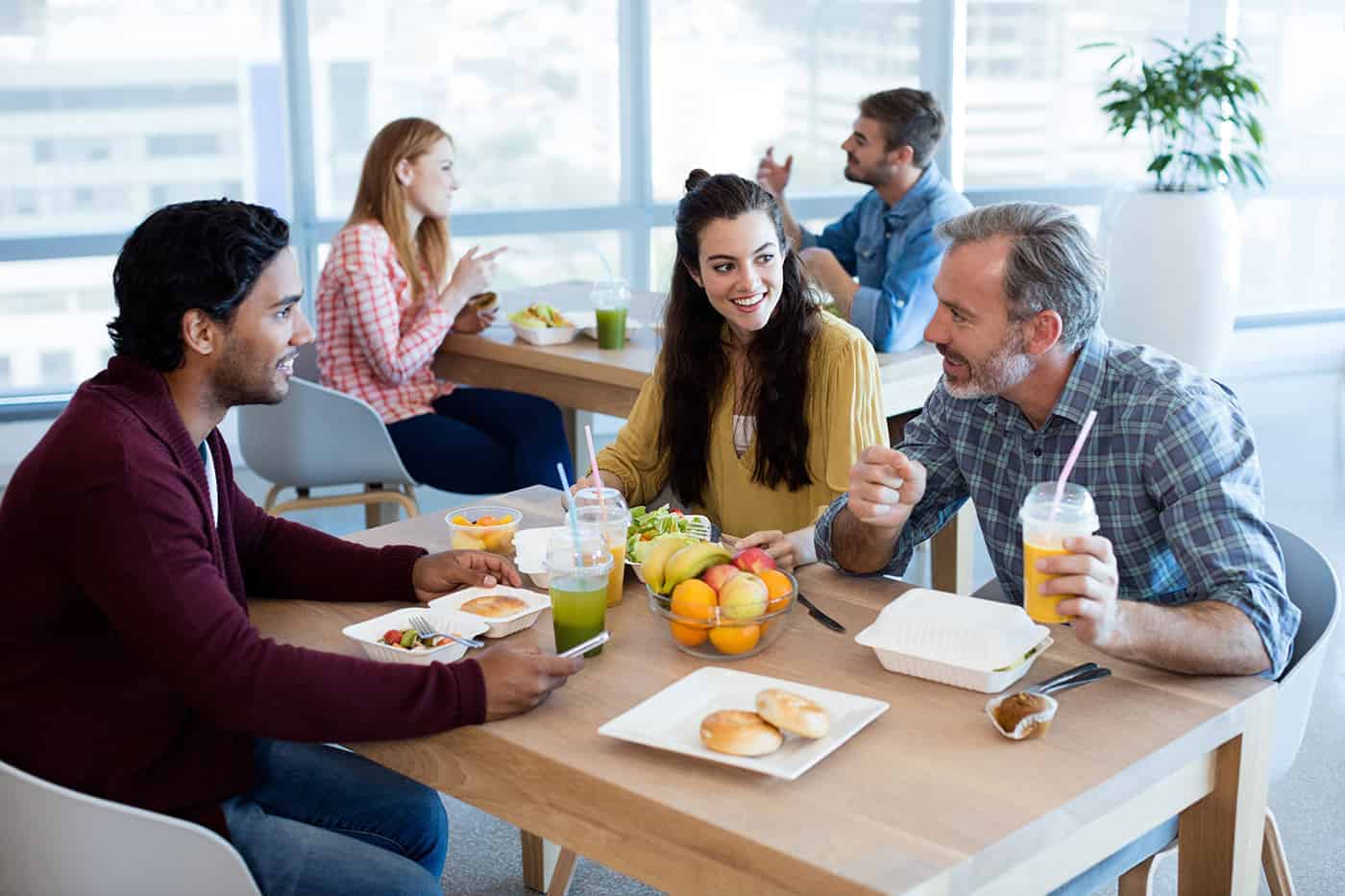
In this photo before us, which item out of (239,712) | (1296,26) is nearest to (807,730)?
(239,712)

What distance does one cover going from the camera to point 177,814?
164 cm

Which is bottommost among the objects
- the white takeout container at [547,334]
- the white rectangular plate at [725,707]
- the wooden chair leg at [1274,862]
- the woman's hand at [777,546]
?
the wooden chair leg at [1274,862]

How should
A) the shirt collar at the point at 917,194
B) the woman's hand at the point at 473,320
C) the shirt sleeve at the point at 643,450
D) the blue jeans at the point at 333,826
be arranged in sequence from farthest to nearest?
the shirt collar at the point at 917,194, the woman's hand at the point at 473,320, the shirt sleeve at the point at 643,450, the blue jeans at the point at 333,826

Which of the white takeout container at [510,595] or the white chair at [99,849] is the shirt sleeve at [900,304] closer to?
the white takeout container at [510,595]

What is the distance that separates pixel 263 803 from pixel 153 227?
72 centimetres

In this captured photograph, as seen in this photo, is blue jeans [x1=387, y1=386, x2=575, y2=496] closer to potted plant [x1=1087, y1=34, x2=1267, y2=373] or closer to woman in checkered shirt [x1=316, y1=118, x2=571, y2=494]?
woman in checkered shirt [x1=316, y1=118, x2=571, y2=494]

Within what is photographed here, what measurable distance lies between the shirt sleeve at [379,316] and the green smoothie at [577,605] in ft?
6.59

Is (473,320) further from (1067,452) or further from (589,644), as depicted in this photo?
(589,644)

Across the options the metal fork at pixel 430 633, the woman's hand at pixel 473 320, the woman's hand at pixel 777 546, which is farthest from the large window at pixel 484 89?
the metal fork at pixel 430 633

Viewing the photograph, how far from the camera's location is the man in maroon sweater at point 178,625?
1559mm

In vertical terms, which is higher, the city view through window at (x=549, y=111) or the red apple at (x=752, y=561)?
the city view through window at (x=549, y=111)

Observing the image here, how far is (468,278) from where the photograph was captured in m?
3.71

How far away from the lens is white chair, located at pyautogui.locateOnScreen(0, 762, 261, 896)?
1.41 meters

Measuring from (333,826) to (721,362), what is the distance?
3.58 feet
